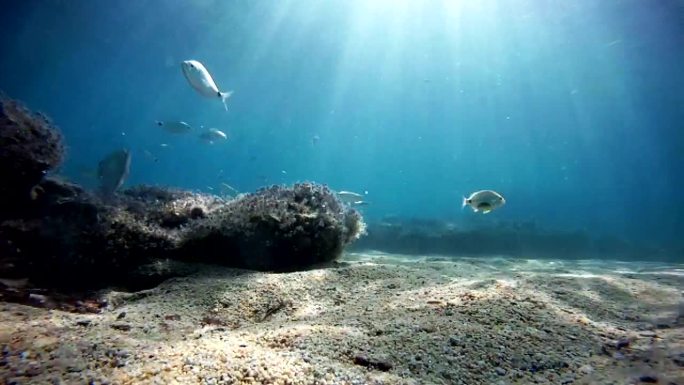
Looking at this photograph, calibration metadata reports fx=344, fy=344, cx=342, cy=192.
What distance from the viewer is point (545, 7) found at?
21969mm

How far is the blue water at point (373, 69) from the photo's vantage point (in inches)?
916

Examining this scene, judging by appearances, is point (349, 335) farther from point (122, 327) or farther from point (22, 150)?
point (22, 150)

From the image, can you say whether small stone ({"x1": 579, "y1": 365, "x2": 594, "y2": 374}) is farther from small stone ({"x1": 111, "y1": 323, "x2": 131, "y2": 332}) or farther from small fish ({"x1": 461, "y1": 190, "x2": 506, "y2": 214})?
small fish ({"x1": 461, "y1": 190, "x2": 506, "y2": 214})

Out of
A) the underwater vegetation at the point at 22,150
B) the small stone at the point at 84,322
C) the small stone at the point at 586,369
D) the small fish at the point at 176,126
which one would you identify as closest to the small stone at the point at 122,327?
the small stone at the point at 84,322

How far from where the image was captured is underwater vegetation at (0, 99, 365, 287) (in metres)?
4.59

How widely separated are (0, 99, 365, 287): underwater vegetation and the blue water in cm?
108

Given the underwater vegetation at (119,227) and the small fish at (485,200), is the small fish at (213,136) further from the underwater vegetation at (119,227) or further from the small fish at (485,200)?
the small fish at (485,200)

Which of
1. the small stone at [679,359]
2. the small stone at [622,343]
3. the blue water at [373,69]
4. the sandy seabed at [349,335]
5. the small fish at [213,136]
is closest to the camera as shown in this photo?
the sandy seabed at [349,335]

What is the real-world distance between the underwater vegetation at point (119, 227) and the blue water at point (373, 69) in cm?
108

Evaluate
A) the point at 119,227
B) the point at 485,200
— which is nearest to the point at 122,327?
the point at 119,227

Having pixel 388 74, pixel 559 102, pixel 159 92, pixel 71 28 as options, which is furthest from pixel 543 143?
pixel 71 28

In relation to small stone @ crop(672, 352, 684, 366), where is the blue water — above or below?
above

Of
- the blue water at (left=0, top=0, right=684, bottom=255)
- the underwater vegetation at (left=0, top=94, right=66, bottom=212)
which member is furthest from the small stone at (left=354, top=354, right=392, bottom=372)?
the blue water at (left=0, top=0, right=684, bottom=255)

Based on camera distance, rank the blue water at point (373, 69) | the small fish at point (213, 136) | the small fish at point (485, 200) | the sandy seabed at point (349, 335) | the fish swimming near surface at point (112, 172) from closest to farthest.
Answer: the sandy seabed at point (349, 335) → the small fish at point (485, 200) → the fish swimming near surface at point (112, 172) → the small fish at point (213, 136) → the blue water at point (373, 69)
